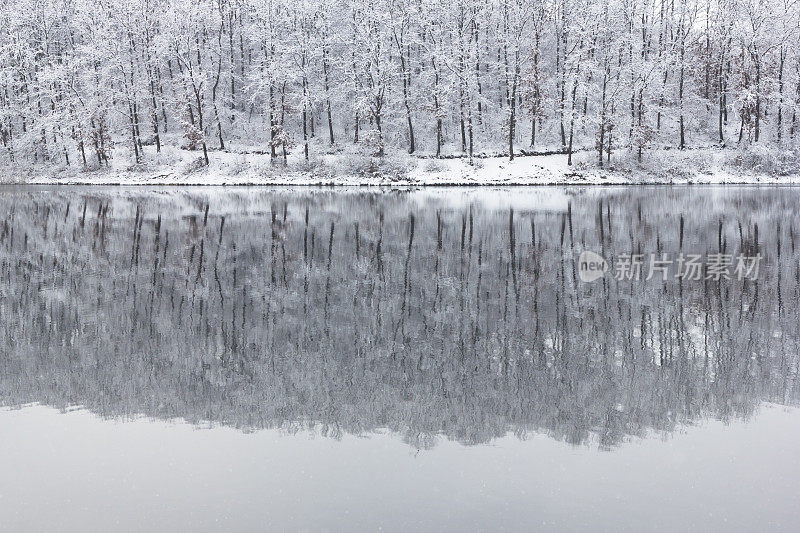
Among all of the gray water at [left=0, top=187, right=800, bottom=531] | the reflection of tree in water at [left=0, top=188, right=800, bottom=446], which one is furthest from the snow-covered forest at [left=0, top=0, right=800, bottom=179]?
the gray water at [left=0, top=187, right=800, bottom=531]

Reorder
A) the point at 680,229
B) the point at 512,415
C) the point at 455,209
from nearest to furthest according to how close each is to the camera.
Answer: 1. the point at 512,415
2. the point at 680,229
3. the point at 455,209

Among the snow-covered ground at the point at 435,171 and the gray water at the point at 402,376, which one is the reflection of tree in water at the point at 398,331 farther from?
the snow-covered ground at the point at 435,171

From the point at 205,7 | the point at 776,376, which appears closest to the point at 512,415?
the point at 776,376

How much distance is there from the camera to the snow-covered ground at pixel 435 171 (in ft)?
209

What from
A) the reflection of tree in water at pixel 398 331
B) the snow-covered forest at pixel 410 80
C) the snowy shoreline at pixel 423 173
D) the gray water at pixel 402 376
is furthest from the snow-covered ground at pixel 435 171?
the gray water at pixel 402 376

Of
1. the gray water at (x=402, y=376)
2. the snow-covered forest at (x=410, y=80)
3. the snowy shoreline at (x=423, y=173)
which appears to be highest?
the snow-covered forest at (x=410, y=80)

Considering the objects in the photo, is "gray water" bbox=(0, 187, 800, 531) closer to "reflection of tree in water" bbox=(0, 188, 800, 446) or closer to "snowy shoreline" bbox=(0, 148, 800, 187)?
"reflection of tree in water" bbox=(0, 188, 800, 446)

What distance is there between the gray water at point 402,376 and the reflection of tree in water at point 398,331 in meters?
0.07

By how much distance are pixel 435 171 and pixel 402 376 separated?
55411 millimetres

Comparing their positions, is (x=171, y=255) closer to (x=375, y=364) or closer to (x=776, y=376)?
(x=375, y=364)

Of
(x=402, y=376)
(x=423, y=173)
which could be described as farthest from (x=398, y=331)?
(x=423, y=173)

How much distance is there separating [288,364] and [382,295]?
5.88 metres

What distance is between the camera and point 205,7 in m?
81.1

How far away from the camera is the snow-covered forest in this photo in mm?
69125
